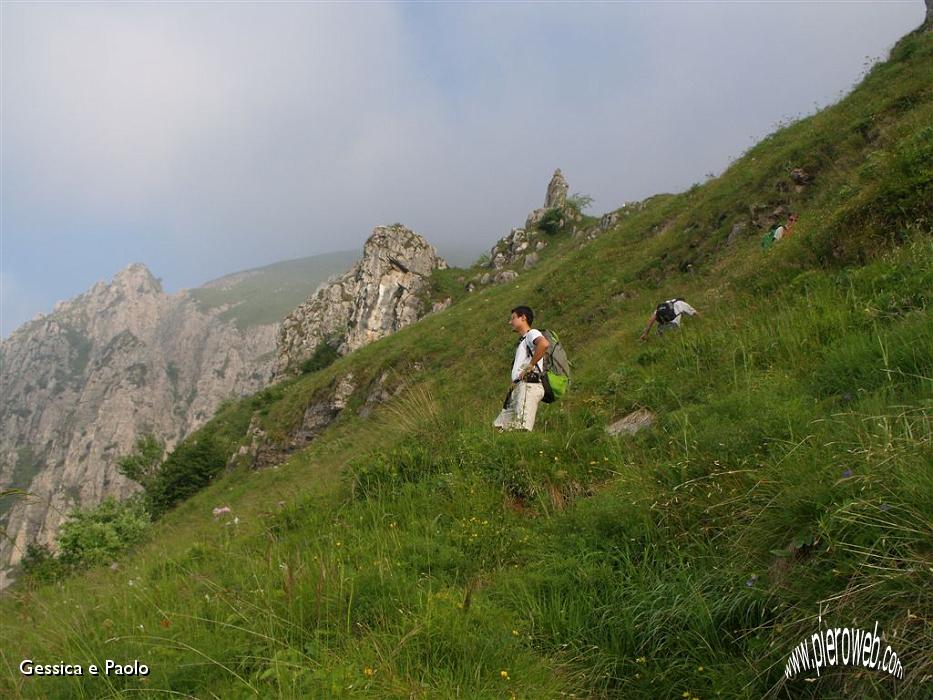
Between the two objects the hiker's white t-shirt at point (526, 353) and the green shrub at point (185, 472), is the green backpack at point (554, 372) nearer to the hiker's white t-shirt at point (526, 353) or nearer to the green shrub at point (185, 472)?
the hiker's white t-shirt at point (526, 353)

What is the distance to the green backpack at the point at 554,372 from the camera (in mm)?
7520

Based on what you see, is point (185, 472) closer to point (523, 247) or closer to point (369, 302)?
point (369, 302)

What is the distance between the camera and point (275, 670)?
2.53m

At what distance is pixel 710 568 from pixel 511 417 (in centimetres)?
430

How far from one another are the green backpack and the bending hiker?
0.10 meters

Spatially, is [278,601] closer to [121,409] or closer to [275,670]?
[275,670]

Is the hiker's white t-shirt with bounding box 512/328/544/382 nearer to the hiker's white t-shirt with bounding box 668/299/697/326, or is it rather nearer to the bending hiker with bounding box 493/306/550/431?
the bending hiker with bounding box 493/306/550/431

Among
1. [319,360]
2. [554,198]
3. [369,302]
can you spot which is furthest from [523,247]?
[319,360]

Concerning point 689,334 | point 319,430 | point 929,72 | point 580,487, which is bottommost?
point 580,487

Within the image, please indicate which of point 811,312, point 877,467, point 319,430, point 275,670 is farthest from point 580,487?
point 319,430

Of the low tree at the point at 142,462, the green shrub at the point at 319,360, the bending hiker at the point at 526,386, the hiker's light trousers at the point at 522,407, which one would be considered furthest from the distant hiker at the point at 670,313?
the low tree at the point at 142,462

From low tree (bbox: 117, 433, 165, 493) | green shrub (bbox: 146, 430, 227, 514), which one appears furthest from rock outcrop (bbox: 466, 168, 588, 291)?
low tree (bbox: 117, 433, 165, 493)

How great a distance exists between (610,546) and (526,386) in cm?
390

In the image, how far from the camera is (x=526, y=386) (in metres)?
7.38
